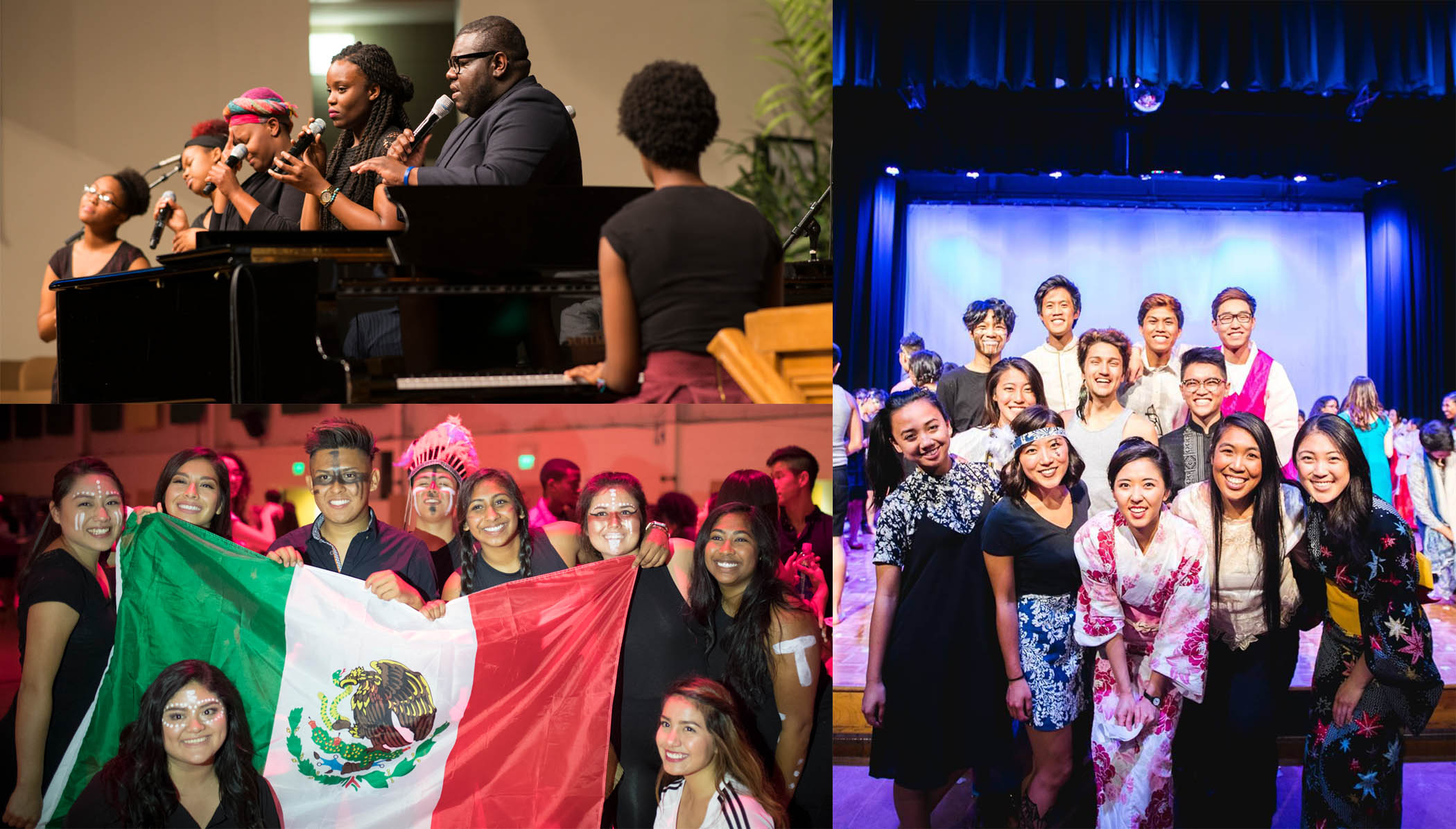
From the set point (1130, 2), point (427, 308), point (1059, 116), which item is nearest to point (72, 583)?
point (427, 308)

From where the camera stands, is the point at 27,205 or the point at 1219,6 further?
the point at 27,205

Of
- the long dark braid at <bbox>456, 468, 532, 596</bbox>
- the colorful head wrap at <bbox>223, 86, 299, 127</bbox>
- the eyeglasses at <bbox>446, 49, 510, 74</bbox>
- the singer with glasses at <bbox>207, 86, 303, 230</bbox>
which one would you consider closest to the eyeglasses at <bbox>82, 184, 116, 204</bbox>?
the singer with glasses at <bbox>207, 86, 303, 230</bbox>

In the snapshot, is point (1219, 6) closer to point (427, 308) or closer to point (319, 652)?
point (427, 308)

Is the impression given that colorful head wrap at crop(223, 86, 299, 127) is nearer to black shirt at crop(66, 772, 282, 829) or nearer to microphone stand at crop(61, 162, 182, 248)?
microphone stand at crop(61, 162, 182, 248)

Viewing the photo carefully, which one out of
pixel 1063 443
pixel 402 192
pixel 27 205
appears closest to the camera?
pixel 402 192

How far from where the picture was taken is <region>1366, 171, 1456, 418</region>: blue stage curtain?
Result: 386cm

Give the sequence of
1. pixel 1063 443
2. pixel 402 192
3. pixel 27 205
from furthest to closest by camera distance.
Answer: pixel 27 205 → pixel 1063 443 → pixel 402 192

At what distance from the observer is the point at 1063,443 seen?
145 inches

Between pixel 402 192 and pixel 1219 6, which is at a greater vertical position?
pixel 1219 6

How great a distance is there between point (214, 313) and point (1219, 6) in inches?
133

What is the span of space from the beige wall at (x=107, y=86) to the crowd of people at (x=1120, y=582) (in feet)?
8.68

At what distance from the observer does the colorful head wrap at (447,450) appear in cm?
360

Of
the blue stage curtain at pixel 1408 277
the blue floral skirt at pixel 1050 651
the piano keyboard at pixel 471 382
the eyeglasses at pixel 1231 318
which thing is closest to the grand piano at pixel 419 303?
the piano keyboard at pixel 471 382

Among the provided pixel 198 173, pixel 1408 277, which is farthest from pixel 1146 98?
pixel 198 173
